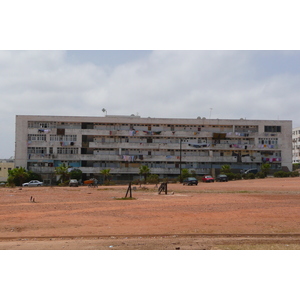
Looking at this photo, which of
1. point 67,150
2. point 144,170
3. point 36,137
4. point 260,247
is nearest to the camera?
point 260,247

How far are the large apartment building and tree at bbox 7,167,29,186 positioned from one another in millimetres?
6168

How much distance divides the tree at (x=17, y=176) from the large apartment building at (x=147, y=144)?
617cm

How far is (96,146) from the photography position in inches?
2844

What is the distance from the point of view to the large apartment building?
71.1 metres

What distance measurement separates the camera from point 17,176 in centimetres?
6278

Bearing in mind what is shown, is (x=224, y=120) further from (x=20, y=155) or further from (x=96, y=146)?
(x=20, y=155)

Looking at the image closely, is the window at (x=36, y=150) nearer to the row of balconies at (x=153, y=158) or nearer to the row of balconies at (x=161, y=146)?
the row of balconies at (x=161, y=146)

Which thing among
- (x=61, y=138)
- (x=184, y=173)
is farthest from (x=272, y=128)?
(x=61, y=138)

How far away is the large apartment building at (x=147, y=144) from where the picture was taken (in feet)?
233

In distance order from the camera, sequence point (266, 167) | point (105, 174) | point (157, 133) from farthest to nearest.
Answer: point (157, 133)
point (266, 167)
point (105, 174)

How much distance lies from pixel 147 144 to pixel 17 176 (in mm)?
24885

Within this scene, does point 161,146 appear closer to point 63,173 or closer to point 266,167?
point 63,173

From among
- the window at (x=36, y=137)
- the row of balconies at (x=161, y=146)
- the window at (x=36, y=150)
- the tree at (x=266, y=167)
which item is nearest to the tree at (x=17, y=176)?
the window at (x=36, y=150)

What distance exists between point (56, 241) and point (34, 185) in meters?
51.4
